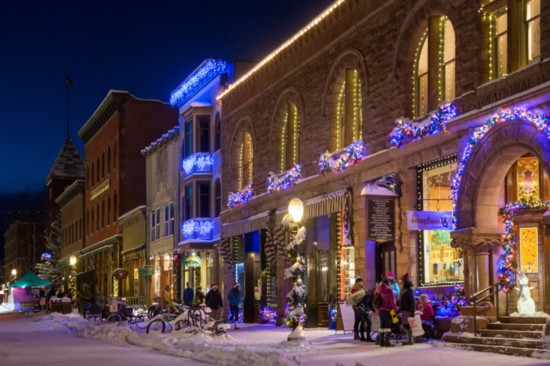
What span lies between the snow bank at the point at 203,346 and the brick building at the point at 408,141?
4541mm

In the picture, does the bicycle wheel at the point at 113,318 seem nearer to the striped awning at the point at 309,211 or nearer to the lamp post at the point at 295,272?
the striped awning at the point at 309,211

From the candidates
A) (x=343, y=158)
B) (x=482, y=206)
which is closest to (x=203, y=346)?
(x=482, y=206)

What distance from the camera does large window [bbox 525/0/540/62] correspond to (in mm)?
18547

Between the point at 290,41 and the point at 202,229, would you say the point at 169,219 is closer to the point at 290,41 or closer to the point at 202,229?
the point at 202,229

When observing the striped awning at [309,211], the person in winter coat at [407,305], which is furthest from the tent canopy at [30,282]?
the person in winter coat at [407,305]

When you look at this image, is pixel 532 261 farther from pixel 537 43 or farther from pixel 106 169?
pixel 106 169

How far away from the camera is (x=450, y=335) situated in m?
19.7

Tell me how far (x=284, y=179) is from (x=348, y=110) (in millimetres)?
5208

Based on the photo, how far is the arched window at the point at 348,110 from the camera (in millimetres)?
27031

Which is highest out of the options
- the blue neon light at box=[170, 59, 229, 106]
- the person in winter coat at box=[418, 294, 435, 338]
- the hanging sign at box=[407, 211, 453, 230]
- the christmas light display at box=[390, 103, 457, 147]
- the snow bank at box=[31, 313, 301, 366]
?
the blue neon light at box=[170, 59, 229, 106]

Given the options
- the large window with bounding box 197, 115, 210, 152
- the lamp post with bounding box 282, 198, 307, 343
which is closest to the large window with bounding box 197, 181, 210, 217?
the large window with bounding box 197, 115, 210, 152

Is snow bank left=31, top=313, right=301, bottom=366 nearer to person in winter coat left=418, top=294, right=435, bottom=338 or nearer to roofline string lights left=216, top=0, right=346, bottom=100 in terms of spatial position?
person in winter coat left=418, top=294, right=435, bottom=338

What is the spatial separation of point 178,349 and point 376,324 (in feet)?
15.0

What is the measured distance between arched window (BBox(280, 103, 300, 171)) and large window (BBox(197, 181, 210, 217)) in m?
10.3
